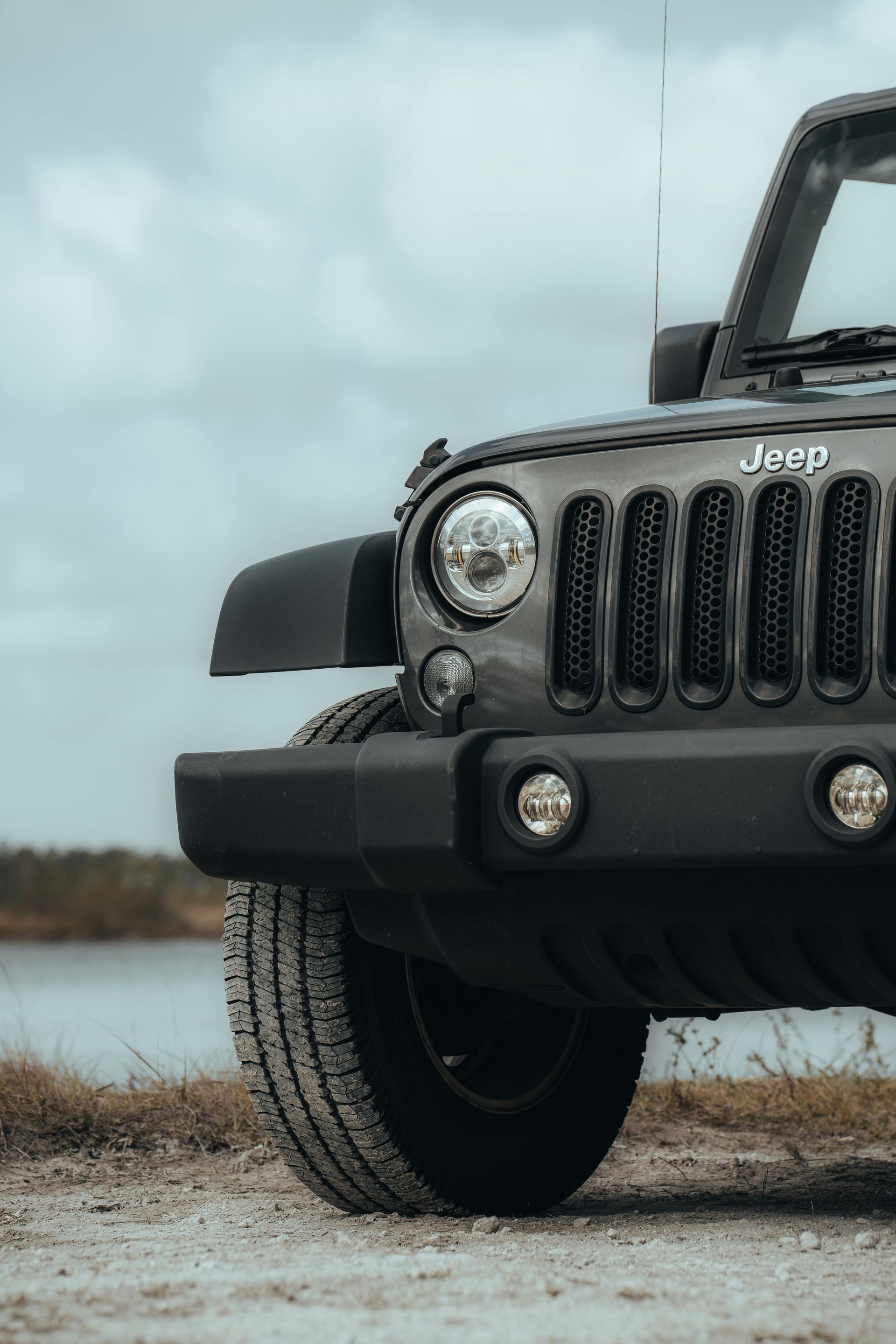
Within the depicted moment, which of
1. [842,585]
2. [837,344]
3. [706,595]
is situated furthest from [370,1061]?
[837,344]

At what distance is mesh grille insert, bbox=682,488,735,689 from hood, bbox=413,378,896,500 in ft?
0.46

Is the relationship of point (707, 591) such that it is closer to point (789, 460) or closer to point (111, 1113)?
point (789, 460)

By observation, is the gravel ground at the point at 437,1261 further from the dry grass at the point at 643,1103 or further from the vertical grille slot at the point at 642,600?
the vertical grille slot at the point at 642,600

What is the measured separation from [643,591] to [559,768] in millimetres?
416

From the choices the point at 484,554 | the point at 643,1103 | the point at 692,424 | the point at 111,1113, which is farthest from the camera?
the point at 643,1103

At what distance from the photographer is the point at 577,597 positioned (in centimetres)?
296

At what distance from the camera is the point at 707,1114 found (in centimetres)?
564

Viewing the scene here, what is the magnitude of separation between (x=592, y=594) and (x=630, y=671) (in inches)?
6.5

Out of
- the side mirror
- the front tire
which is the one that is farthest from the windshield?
the front tire

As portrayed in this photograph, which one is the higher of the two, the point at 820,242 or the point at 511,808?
the point at 820,242

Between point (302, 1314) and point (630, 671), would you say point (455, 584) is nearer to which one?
point (630, 671)

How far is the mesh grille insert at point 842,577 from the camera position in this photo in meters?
2.75

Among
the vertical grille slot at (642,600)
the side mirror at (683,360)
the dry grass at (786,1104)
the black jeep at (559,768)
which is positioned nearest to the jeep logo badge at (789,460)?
the black jeep at (559,768)

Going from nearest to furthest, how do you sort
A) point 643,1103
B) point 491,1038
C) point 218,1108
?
point 491,1038, point 218,1108, point 643,1103
